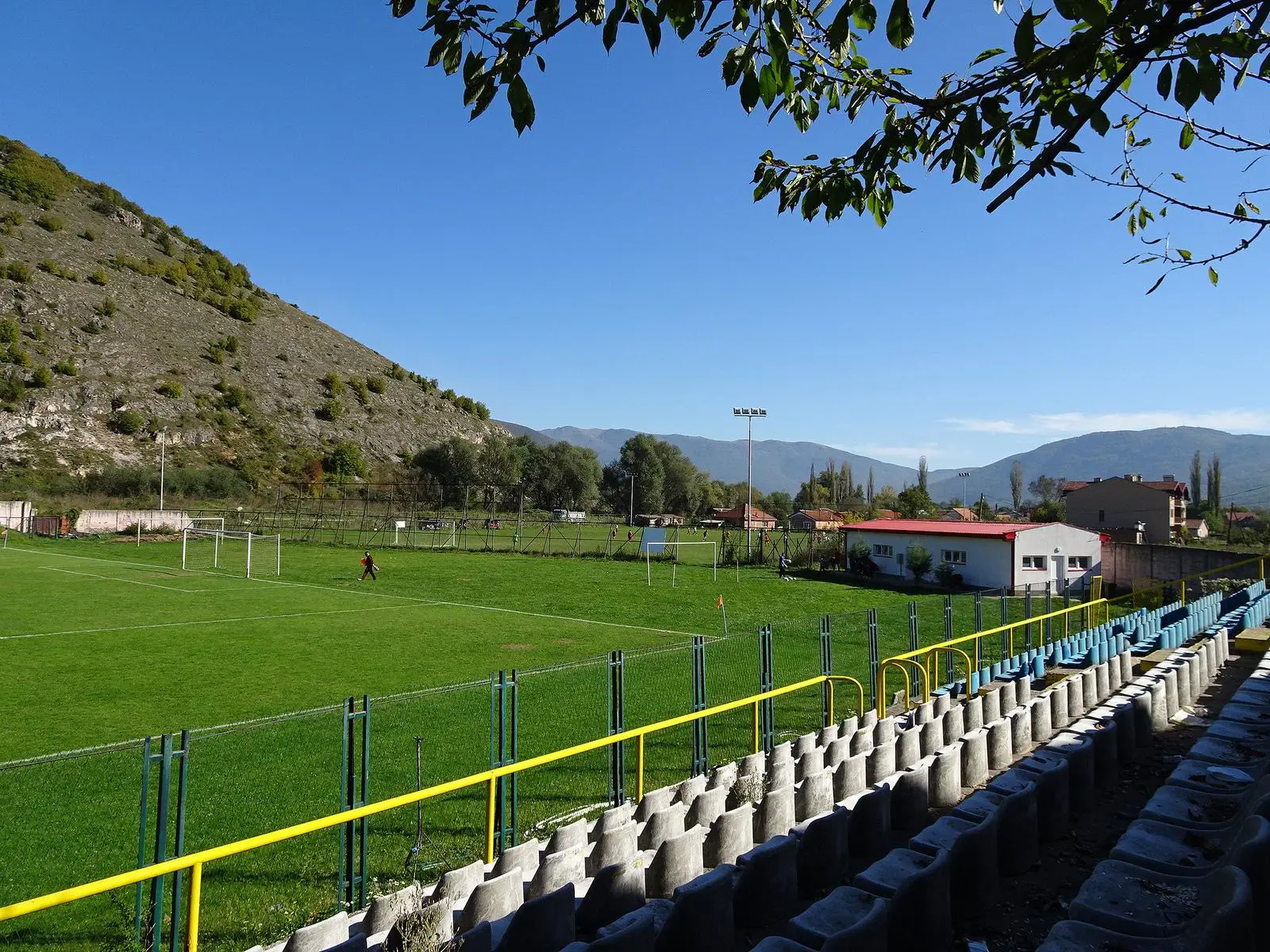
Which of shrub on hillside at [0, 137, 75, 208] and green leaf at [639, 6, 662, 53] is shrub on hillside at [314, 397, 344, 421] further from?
green leaf at [639, 6, 662, 53]

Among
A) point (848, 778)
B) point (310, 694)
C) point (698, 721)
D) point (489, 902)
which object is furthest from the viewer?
point (310, 694)

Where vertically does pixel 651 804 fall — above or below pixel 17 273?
below

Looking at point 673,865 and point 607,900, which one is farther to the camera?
point 673,865

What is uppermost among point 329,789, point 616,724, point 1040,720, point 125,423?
point 125,423

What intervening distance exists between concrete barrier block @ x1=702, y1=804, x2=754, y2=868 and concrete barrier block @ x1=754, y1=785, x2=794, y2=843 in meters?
0.33

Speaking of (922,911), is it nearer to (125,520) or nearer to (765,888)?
(765,888)

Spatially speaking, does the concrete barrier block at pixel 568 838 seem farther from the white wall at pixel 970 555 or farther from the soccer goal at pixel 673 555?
the white wall at pixel 970 555

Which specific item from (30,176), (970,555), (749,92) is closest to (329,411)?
(30,176)

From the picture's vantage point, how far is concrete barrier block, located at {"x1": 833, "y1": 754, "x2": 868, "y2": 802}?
6.54 m

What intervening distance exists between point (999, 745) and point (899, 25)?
6160 mm

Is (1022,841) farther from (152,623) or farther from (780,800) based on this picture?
(152,623)

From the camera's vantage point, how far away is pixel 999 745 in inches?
281

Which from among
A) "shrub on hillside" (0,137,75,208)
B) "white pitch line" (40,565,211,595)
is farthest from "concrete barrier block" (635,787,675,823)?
"shrub on hillside" (0,137,75,208)

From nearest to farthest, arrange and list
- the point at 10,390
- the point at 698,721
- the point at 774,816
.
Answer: the point at 774,816
the point at 698,721
the point at 10,390
